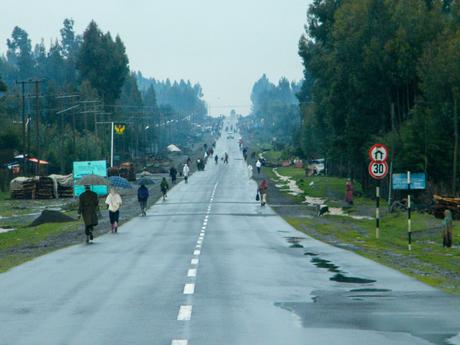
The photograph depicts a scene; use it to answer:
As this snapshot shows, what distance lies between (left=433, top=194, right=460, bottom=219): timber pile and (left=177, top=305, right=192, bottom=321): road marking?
114 feet

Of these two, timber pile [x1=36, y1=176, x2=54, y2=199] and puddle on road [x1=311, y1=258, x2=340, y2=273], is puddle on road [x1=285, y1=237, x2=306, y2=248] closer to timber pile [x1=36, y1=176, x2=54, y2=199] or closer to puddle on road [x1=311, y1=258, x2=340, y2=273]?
puddle on road [x1=311, y1=258, x2=340, y2=273]

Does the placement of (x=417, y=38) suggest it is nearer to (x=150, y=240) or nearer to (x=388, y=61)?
(x=388, y=61)

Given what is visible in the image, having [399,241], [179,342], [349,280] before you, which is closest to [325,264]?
[349,280]

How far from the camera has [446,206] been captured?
47500 mm

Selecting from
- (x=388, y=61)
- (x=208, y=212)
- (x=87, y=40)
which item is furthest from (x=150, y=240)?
(x=87, y=40)

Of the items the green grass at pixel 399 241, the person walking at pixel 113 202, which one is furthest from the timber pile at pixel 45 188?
the person walking at pixel 113 202

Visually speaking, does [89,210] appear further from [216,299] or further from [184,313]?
[184,313]

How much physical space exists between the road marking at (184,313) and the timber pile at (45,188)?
6755cm

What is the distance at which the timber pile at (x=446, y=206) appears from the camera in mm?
46625

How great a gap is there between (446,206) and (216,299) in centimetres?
3448

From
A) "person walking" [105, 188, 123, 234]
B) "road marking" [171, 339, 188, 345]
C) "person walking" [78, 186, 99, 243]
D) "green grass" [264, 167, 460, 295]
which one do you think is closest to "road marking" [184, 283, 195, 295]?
"green grass" [264, 167, 460, 295]

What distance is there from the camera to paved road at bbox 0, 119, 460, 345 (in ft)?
36.6

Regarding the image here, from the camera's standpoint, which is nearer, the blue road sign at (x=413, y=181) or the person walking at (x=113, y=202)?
the person walking at (x=113, y=202)

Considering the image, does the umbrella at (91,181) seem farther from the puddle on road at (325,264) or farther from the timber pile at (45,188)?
the timber pile at (45,188)
